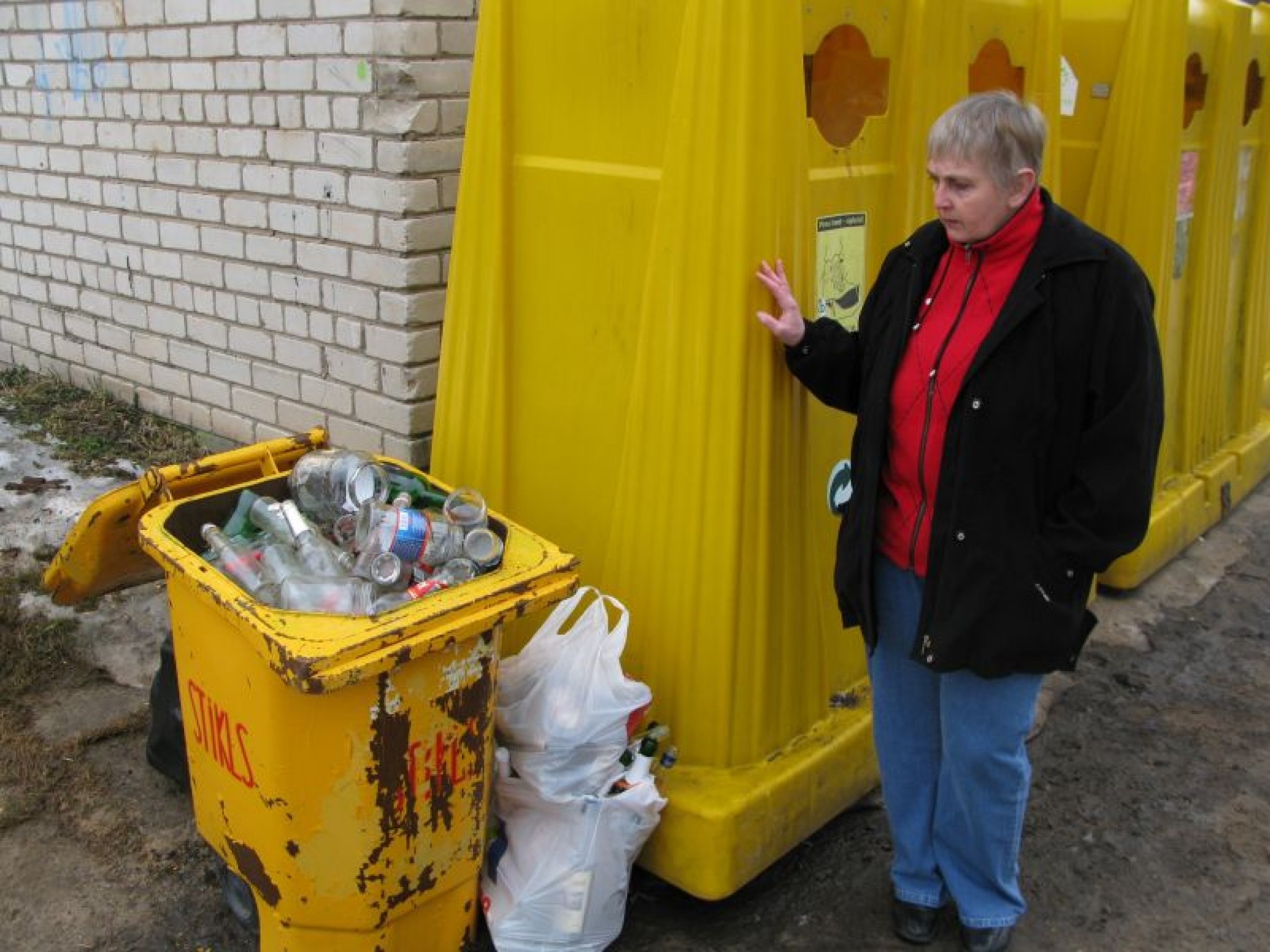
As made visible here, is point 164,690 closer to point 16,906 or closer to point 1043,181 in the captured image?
point 16,906

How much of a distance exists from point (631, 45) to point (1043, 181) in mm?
1579

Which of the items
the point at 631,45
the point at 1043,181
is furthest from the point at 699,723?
the point at 1043,181

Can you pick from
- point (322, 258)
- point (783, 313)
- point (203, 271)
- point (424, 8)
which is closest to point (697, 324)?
point (783, 313)

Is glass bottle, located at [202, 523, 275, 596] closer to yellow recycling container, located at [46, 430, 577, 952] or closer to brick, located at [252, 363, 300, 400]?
yellow recycling container, located at [46, 430, 577, 952]

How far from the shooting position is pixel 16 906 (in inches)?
109

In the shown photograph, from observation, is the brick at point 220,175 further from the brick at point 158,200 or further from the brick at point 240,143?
the brick at point 158,200

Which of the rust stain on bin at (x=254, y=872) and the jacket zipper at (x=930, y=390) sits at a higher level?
the jacket zipper at (x=930, y=390)

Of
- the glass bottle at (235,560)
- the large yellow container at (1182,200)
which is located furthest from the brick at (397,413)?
the large yellow container at (1182,200)

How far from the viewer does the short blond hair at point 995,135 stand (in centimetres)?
212

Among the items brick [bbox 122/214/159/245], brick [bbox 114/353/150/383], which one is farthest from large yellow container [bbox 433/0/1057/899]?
brick [bbox 114/353/150/383]

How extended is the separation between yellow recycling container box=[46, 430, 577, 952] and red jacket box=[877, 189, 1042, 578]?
69 centimetres

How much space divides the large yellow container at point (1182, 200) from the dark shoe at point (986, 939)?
7.45ft

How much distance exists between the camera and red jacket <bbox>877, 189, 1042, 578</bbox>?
7.30ft

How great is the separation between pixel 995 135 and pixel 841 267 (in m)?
0.76
